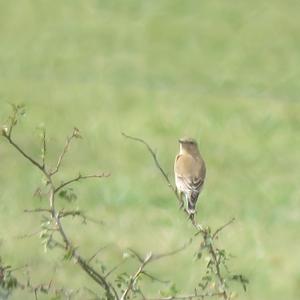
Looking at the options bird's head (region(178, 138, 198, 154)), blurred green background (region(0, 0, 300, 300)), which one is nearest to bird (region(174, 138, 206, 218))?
bird's head (region(178, 138, 198, 154))

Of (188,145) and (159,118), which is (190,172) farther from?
(159,118)

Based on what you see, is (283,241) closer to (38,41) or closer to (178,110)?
(178,110)

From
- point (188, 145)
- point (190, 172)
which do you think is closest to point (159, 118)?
point (188, 145)

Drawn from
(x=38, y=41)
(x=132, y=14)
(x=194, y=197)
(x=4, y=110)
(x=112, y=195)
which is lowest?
(x=194, y=197)

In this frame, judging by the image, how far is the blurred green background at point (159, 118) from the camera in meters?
12.4

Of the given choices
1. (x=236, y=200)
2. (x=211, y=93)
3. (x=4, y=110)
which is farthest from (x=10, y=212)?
(x=211, y=93)

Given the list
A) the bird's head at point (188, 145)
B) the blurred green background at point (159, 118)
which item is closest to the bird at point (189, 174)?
the bird's head at point (188, 145)

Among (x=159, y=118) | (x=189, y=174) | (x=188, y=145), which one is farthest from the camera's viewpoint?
(x=159, y=118)

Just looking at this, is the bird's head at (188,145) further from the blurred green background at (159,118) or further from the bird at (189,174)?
the blurred green background at (159,118)

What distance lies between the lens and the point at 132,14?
26219 mm

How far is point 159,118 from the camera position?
18.8 m

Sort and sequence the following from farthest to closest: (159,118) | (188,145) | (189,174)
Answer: (159,118), (188,145), (189,174)

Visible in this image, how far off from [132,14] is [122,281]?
22.3 m

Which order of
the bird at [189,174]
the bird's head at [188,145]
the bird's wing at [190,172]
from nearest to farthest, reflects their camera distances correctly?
the bird at [189,174] < the bird's wing at [190,172] < the bird's head at [188,145]
